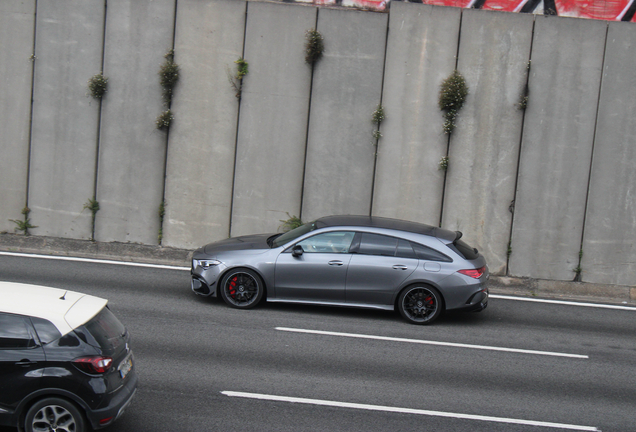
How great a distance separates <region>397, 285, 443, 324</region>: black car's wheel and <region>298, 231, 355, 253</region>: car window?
1.22m

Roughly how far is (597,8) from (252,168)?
8.66 m

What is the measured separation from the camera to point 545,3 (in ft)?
44.3

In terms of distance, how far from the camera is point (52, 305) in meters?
5.28

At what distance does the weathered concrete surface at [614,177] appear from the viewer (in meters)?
13.1

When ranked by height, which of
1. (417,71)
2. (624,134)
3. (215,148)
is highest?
(417,71)

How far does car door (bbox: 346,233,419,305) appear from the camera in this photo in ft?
31.1

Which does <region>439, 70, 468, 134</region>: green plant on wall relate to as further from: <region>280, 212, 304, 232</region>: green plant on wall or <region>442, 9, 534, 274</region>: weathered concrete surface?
<region>280, 212, 304, 232</region>: green plant on wall

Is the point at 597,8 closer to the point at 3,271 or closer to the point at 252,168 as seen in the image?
the point at 252,168

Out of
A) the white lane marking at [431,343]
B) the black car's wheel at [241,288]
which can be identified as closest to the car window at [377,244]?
the white lane marking at [431,343]

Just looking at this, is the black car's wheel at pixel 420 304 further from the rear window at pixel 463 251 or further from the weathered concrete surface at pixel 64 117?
the weathered concrete surface at pixel 64 117

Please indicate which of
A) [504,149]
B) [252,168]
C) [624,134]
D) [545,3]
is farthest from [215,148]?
[624,134]

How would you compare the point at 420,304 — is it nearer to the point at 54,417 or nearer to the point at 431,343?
the point at 431,343

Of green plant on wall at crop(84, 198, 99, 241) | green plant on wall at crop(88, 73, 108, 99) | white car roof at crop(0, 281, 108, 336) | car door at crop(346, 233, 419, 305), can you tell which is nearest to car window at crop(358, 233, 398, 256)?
car door at crop(346, 233, 419, 305)

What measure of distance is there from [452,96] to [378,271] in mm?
5563
